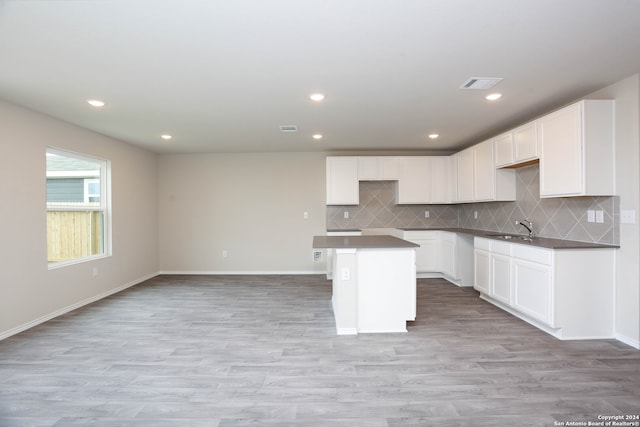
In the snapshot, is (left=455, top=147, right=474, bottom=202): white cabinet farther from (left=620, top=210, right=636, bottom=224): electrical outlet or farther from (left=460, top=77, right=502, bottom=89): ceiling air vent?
(left=460, top=77, right=502, bottom=89): ceiling air vent

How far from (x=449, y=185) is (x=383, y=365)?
13.2ft

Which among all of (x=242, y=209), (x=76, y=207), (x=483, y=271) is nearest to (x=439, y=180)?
(x=483, y=271)

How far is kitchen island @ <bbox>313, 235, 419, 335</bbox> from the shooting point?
124 inches

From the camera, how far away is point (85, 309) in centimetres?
391

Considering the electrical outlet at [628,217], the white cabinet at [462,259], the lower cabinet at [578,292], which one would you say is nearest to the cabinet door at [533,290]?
the lower cabinet at [578,292]

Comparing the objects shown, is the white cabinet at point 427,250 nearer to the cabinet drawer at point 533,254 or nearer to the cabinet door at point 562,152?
the cabinet drawer at point 533,254

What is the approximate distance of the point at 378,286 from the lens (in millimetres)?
3188

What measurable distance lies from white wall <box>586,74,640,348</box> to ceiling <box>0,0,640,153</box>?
0.74 ft

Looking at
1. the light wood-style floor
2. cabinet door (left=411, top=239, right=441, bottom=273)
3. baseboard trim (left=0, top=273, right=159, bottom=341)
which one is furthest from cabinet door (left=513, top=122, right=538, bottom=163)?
baseboard trim (left=0, top=273, right=159, bottom=341)

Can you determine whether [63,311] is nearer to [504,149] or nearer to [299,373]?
[299,373]

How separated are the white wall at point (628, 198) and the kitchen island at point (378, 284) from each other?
1839mm

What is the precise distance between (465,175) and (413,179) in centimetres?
87

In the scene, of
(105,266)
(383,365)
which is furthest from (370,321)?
(105,266)

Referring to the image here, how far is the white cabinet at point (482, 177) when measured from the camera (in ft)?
14.1
